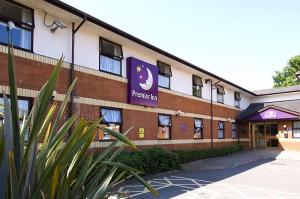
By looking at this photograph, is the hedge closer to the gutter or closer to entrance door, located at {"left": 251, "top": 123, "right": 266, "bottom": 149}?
the gutter

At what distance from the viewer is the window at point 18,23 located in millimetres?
8930

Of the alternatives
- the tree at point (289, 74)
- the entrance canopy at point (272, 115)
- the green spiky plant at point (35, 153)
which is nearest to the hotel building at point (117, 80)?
the entrance canopy at point (272, 115)

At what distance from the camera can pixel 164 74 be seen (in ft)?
53.6

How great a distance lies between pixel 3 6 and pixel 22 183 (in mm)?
8588

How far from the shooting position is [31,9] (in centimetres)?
967

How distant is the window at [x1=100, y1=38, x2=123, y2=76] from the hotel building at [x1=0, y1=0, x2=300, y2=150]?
39 mm

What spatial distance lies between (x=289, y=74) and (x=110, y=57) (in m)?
44.4

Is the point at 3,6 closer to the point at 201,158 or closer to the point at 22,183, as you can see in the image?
the point at 22,183

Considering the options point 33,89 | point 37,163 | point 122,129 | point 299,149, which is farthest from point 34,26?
point 299,149

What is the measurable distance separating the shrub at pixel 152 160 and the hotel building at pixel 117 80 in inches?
44.3

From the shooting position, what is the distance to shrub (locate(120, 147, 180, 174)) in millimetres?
11518

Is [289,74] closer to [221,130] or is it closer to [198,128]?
[221,130]

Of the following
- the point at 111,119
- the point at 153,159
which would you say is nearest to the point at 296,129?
the point at 153,159

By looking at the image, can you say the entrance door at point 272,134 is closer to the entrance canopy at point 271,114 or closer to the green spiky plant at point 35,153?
the entrance canopy at point 271,114
